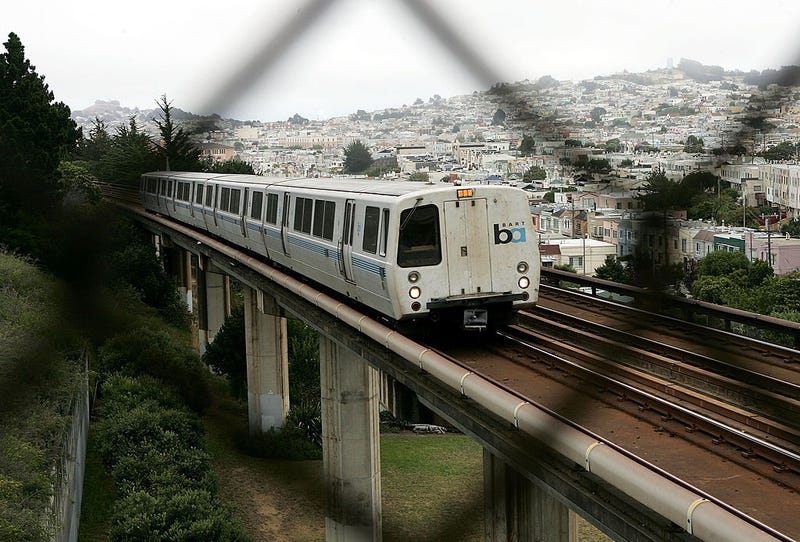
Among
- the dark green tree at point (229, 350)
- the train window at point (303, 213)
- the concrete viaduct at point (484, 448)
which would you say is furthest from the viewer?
the dark green tree at point (229, 350)

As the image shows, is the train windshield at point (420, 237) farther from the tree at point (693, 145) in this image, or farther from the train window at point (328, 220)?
the tree at point (693, 145)

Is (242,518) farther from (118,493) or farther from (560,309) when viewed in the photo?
(560,309)

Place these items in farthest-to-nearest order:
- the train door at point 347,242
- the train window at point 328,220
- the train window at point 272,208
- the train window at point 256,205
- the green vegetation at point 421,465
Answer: the green vegetation at point 421,465
the train window at point 256,205
the train window at point 272,208
the train window at point 328,220
the train door at point 347,242

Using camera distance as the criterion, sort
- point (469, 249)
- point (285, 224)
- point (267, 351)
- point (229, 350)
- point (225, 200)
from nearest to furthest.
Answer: point (469, 249) → point (285, 224) → point (225, 200) → point (267, 351) → point (229, 350)

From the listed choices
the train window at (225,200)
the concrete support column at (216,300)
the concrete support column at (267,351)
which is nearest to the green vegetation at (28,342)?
the train window at (225,200)

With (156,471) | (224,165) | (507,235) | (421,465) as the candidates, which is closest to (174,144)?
(224,165)

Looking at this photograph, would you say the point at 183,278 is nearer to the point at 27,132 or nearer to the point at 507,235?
the point at 507,235

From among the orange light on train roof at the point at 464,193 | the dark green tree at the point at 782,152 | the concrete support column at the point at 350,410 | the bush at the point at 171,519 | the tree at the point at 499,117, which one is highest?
the tree at the point at 499,117
